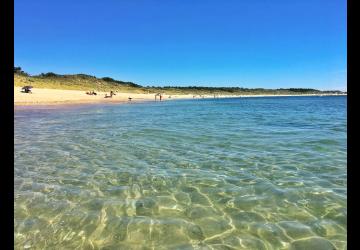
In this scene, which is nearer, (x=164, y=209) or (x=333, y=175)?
(x=164, y=209)

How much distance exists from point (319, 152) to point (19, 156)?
33.5 ft

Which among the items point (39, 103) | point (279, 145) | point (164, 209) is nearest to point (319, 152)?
point (279, 145)

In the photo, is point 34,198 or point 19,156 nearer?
point 34,198

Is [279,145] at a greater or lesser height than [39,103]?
lesser

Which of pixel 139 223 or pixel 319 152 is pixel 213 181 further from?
pixel 319 152

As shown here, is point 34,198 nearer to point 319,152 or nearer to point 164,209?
point 164,209

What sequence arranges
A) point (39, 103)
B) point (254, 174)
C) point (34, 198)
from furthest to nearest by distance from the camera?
1. point (39, 103)
2. point (254, 174)
3. point (34, 198)

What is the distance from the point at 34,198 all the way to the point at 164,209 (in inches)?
111

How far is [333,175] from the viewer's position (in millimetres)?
7430

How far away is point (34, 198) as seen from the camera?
6.21 meters

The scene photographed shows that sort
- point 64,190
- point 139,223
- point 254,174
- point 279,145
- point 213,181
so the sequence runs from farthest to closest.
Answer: point 279,145 → point 254,174 → point 213,181 → point 64,190 → point 139,223
